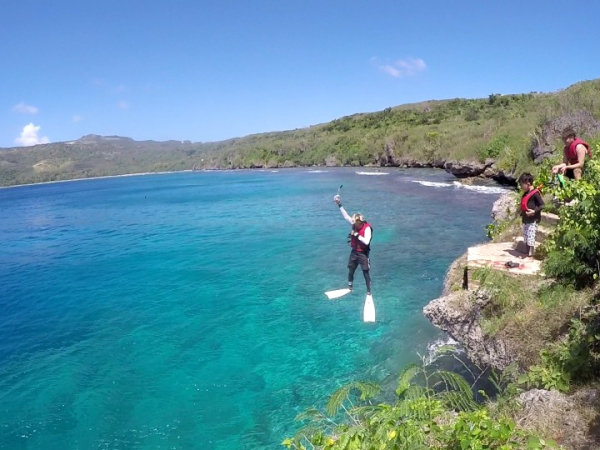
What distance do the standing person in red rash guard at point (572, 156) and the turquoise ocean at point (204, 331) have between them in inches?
192

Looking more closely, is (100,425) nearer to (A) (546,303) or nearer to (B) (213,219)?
(A) (546,303)

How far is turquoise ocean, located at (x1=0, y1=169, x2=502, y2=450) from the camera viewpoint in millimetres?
8898

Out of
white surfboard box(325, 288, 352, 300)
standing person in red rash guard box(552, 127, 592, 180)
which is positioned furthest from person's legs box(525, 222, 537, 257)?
white surfboard box(325, 288, 352, 300)

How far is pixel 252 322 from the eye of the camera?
13406mm

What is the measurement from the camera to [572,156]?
9125 mm

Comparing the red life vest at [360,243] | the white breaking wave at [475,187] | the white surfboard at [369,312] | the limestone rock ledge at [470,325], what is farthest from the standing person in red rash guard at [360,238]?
the white breaking wave at [475,187]

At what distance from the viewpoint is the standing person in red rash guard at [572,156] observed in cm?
873

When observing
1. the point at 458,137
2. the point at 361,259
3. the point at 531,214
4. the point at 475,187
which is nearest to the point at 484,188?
the point at 475,187

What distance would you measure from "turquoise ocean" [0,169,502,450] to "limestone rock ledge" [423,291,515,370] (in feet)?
7.77

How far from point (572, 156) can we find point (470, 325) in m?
4.61

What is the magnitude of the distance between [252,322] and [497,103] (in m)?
109

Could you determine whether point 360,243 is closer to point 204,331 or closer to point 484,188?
point 204,331

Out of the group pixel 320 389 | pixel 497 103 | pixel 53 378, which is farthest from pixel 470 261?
pixel 497 103

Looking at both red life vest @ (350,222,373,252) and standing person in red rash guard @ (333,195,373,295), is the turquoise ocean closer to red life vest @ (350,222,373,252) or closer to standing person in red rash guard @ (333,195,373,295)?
standing person in red rash guard @ (333,195,373,295)
